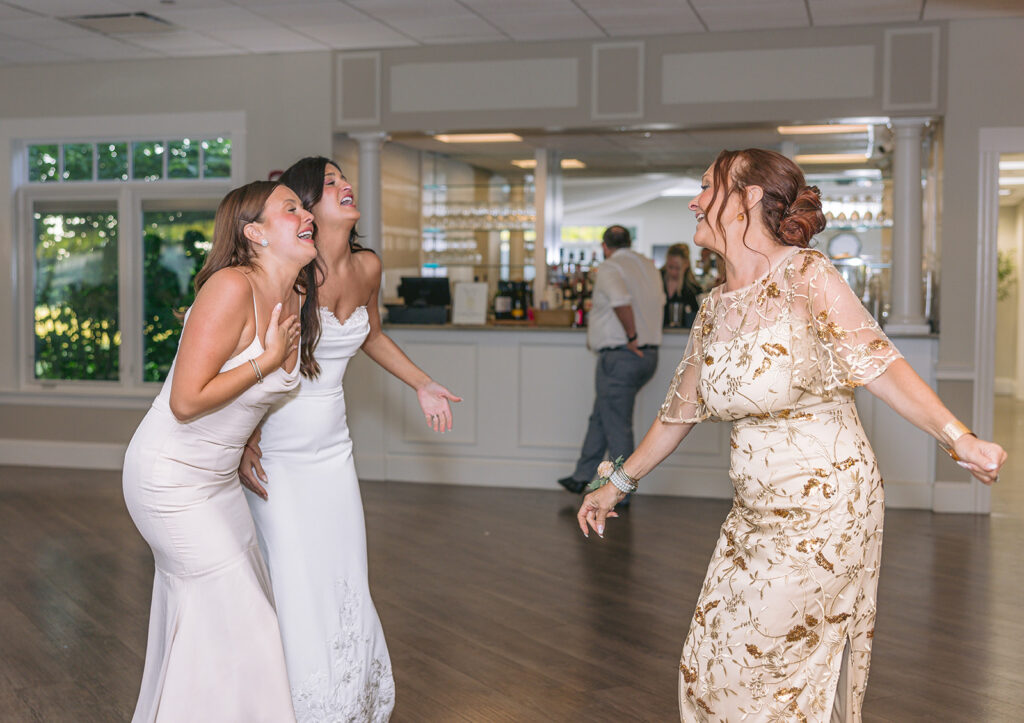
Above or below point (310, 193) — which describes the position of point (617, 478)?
below

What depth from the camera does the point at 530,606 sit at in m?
4.58

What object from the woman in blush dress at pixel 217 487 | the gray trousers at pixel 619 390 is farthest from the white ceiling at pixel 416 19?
the woman in blush dress at pixel 217 487

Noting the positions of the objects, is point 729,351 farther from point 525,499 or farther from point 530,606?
point 525,499

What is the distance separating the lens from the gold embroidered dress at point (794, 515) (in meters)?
2.18

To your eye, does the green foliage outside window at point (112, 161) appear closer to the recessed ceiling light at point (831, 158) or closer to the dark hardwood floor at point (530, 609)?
the dark hardwood floor at point (530, 609)

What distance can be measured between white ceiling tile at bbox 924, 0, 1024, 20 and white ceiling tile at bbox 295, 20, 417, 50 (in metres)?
3.24

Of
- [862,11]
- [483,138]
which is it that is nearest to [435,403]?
[862,11]

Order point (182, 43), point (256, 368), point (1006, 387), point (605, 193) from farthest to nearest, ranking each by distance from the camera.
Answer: point (1006, 387) → point (605, 193) → point (182, 43) → point (256, 368)

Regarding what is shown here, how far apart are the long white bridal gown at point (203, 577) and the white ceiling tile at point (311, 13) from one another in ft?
14.6

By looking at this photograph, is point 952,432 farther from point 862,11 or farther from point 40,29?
point 40,29

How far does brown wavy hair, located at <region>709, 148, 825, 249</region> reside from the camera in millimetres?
2305

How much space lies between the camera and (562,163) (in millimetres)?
9492

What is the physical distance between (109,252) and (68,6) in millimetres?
2316

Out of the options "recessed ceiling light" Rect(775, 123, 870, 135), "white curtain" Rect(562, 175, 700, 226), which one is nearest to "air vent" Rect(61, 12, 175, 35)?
"white curtain" Rect(562, 175, 700, 226)
